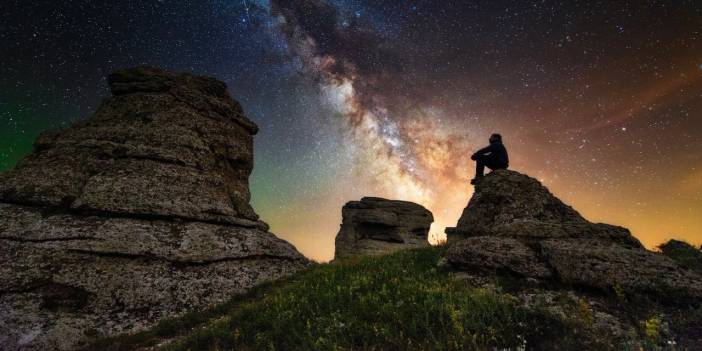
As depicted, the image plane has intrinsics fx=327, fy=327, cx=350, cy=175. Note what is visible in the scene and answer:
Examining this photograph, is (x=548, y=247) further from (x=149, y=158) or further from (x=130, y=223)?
(x=149, y=158)

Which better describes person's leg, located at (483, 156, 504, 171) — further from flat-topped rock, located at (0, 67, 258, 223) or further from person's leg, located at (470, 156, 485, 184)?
flat-topped rock, located at (0, 67, 258, 223)

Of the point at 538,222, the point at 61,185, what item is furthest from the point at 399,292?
the point at 61,185

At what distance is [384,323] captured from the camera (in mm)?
6285

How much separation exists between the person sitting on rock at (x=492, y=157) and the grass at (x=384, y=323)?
5936mm

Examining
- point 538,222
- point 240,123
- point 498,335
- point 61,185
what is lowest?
point 498,335

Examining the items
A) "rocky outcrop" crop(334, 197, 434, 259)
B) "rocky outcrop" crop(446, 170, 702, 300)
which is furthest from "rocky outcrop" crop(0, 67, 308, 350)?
"rocky outcrop" crop(334, 197, 434, 259)

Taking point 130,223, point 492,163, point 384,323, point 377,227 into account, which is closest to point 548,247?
point 384,323

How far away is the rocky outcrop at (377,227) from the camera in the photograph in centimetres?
4297

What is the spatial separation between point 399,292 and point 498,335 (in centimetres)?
271

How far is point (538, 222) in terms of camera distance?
996 centimetres

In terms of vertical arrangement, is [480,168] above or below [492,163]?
below

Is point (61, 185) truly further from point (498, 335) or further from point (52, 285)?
point (498, 335)

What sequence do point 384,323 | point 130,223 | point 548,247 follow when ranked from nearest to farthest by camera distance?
point 384,323 → point 548,247 → point 130,223

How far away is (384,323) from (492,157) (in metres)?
9.83
